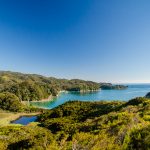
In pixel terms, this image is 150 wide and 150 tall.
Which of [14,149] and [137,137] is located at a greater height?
[137,137]

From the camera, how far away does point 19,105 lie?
124125 millimetres

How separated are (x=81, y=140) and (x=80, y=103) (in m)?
81.2

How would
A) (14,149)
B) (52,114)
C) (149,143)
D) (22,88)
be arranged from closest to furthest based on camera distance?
(149,143) → (14,149) → (52,114) → (22,88)

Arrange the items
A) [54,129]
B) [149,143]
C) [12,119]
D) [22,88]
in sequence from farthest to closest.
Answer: [22,88] < [12,119] < [54,129] < [149,143]

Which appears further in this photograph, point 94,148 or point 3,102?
point 3,102

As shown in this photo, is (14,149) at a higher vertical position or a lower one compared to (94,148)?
lower

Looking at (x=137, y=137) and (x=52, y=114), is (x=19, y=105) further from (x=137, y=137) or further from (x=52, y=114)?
(x=137, y=137)

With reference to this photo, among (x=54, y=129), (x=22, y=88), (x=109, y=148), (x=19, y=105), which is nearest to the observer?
(x=109, y=148)

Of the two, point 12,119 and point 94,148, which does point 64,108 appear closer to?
point 12,119

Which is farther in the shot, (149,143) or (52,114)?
(52,114)

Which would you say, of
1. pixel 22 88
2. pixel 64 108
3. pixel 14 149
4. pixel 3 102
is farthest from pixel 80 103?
pixel 22 88

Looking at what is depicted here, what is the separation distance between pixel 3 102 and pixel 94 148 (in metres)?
122

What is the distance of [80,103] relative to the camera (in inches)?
3863

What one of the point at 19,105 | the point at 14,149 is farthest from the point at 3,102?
the point at 14,149
